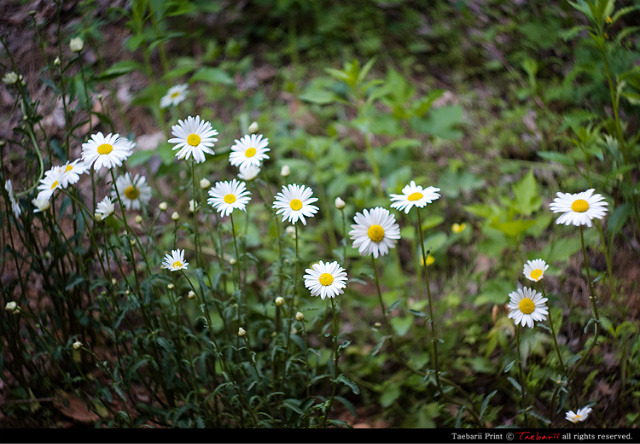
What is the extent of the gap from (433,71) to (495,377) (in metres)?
1.63

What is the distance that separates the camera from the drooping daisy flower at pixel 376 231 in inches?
43.5

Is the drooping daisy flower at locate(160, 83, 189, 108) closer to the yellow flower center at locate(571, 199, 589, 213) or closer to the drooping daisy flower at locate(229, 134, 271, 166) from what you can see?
the drooping daisy flower at locate(229, 134, 271, 166)

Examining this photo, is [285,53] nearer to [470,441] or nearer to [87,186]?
[87,186]

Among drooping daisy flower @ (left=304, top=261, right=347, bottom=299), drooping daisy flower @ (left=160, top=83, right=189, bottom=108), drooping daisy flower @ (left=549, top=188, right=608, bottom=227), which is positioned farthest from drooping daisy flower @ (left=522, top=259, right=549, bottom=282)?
drooping daisy flower @ (left=160, top=83, right=189, bottom=108)

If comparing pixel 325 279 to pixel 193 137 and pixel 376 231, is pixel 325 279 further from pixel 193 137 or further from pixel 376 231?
pixel 193 137

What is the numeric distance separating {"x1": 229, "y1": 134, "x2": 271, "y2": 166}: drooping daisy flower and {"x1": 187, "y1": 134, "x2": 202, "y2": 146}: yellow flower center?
84 mm

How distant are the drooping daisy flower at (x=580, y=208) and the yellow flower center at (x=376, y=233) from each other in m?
0.37

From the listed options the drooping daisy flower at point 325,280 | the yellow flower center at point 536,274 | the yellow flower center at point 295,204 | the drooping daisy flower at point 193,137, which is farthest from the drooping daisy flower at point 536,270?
the drooping daisy flower at point 193,137

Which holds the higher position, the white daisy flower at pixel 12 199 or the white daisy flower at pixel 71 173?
the white daisy flower at pixel 71 173

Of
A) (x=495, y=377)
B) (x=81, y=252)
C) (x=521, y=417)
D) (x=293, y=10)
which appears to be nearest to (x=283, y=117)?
(x=293, y=10)

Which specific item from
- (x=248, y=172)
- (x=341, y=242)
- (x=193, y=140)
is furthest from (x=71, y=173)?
(x=341, y=242)

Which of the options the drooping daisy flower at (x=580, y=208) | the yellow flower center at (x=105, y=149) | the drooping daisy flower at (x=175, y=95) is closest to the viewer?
the drooping daisy flower at (x=580, y=208)

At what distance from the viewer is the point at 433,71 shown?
256 cm

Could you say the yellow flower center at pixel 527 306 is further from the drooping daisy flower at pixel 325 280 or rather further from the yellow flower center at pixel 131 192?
the yellow flower center at pixel 131 192
